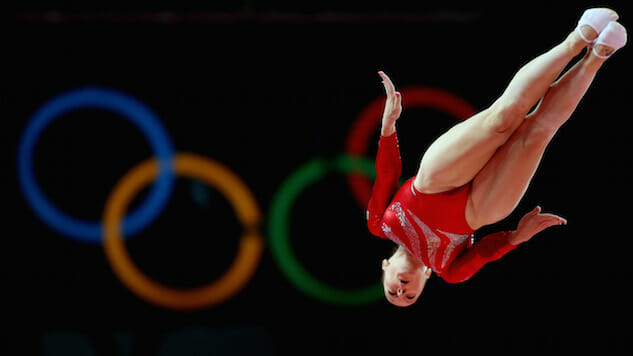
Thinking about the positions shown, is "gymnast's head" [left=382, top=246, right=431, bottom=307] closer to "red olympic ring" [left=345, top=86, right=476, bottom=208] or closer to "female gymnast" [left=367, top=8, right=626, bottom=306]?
"female gymnast" [left=367, top=8, right=626, bottom=306]

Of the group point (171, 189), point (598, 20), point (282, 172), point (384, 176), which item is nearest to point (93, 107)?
point (171, 189)

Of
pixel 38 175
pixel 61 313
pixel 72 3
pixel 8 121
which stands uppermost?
pixel 72 3

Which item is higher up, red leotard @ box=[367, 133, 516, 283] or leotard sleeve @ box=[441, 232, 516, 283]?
red leotard @ box=[367, 133, 516, 283]

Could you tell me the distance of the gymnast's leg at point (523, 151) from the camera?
3.32 meters

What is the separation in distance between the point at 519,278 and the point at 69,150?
3.85 metres

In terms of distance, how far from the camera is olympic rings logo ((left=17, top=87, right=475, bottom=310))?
5.98 metres

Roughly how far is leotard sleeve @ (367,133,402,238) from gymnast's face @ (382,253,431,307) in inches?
8.1

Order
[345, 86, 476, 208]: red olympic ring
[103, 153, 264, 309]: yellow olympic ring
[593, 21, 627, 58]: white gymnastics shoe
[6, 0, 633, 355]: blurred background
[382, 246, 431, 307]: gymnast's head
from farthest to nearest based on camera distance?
[103, 153, 264, 309]: yellow olympic ring → [345, 86, 476, 208]: red olympic ring → [6, 0, 633, 355]: blurred background → [382, 246, 431, 307]: gymnast's head → [593, 21, 627, 58]: white gymnastics shoe

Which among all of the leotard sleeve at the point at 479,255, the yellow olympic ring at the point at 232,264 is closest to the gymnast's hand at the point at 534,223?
the leotard sleeve at the point at 479,255

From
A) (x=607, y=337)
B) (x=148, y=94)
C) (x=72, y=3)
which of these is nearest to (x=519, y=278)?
(x=607, y=337)

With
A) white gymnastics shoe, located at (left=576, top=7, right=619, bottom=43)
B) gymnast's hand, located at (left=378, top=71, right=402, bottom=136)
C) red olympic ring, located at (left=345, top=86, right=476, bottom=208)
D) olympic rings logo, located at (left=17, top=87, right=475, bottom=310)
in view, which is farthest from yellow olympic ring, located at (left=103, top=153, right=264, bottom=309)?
white gymnastics shoe, located at (left=576, top=7, right=619, bottom=43)

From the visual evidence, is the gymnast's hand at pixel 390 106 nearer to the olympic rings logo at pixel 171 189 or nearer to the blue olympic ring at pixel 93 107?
the olympic rings logo at pixel 171 189

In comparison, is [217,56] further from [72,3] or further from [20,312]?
[20,312]

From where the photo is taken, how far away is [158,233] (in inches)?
243
